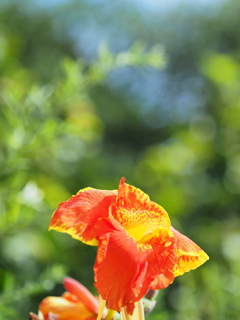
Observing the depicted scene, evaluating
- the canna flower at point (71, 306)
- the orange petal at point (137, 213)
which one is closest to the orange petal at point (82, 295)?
the canna flower at point (71, 306)

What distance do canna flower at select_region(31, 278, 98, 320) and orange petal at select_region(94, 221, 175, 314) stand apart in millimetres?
132

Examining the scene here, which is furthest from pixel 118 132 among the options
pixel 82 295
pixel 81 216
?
pixel 81 216

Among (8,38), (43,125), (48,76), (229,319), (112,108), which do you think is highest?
(43,125)

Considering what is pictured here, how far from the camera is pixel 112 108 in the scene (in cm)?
405

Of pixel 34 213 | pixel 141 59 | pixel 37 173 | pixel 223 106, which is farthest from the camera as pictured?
pixel 223 106

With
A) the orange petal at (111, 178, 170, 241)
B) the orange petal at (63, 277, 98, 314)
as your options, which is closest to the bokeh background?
the orange petal at (63, 277, 98, 314)

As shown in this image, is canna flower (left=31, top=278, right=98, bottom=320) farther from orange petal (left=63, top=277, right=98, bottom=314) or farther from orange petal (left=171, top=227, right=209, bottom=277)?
orange petal (left=171, top=227, right=209, bottom=277)

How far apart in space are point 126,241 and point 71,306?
163mm

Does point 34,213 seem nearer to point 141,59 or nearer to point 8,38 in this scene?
point 141,59

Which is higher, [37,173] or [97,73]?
[97,73]

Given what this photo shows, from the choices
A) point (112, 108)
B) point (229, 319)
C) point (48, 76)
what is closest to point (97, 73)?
point (229, 319)

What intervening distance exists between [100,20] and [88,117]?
2.43m

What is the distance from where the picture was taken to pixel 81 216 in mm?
Answer: 519

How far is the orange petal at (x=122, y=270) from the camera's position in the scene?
49cm
